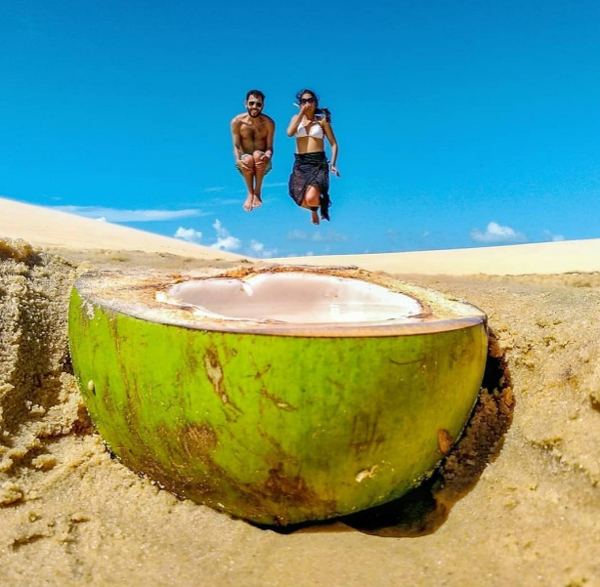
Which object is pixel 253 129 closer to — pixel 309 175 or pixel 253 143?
pixel 253 143

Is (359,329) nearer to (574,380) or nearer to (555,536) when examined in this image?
(555,536)

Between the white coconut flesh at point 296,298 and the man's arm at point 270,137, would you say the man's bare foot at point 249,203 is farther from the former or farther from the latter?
the white coconut flesh at point 296,298

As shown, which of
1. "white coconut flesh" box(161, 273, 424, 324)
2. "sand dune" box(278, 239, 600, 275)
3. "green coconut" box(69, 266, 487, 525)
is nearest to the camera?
"green coconut" box(69, 266, 487, 525)

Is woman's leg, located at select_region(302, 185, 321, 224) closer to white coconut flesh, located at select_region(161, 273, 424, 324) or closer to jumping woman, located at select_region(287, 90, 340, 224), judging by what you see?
jumping woman, located at select_region(287, 90, 340, 224)

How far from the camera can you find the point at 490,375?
6.66 feet

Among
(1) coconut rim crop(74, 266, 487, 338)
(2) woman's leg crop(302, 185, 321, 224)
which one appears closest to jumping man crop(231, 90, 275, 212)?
(2) woman's leg crop(302, 185, 321, 224)

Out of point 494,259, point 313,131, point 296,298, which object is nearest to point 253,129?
point 313,131

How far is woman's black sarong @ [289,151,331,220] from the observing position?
4.59 meters

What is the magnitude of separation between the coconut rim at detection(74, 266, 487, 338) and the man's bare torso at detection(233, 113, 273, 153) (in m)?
2.51

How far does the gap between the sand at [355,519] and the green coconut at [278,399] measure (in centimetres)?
11

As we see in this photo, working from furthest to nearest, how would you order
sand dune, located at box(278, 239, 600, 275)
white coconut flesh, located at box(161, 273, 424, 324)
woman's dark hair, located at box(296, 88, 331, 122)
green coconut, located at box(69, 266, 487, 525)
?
sand dune, located at box(278, 239, 600, 275), woman's dark hair, located at box(296, 88, 331, 122), white coconut flesh, located at box(161, 273, 424, 324), green coconut, located at box(69, 266, 487, 525)

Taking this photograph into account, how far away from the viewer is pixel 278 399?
1.24 m

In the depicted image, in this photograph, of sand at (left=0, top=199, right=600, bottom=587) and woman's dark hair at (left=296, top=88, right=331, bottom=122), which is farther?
woman's dark hair at (left=296, top=88, right=331, bottom=122)

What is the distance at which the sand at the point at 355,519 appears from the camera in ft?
4.17
